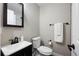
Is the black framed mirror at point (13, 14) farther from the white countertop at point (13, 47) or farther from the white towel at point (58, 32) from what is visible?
the white towel at point (58, 32)

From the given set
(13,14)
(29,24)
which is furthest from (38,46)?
(13,14)

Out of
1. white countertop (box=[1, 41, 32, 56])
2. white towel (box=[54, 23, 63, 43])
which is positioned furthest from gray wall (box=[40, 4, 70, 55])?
white countertop (box=[1, 41, 32, 56])

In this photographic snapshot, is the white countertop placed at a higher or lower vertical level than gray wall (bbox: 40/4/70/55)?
lower

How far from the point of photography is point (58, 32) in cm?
116

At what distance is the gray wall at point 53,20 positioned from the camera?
1.10 meters

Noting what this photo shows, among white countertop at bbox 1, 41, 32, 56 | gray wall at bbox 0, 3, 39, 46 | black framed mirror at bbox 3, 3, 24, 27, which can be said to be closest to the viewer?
white countertop at bbox 1, 41, 32, 56

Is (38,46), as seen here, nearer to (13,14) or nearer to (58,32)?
(58,32)

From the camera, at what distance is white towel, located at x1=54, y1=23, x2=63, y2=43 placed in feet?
3.72

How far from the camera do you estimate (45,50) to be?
1139 mm

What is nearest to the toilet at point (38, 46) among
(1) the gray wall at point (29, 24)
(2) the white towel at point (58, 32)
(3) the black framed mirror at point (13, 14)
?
(1) the gray wall at point (29, 24)

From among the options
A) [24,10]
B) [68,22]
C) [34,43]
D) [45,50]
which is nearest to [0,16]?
[24,10]

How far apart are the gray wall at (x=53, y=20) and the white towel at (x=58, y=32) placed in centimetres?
5

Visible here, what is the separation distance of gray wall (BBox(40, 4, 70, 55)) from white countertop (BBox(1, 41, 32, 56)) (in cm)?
28

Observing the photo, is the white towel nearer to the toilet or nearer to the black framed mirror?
the toilet
